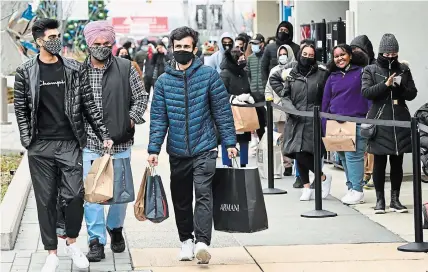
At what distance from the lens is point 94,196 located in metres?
8.21

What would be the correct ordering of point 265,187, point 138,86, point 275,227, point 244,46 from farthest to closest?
point 244,46
point 265,187
point 275,227
point 138,86

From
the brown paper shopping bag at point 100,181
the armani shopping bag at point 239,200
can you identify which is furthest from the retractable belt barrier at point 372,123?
the brown paper shopping bag at point 100,181

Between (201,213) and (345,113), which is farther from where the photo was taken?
(345,113)

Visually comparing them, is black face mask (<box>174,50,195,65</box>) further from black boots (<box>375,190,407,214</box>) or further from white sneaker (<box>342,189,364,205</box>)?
white sneaker (<box>342,189,364,205</box>)

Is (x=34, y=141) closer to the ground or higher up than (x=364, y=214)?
higher up

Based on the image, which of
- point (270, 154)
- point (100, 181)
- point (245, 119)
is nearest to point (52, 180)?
point (100, 181)

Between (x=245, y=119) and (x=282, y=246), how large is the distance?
5112mm

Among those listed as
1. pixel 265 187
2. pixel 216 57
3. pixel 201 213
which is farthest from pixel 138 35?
pixel 201 213

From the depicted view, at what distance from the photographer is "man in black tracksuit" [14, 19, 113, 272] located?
8086 mm

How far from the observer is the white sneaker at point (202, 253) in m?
8.36

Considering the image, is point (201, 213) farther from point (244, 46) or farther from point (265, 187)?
point (244, 46)

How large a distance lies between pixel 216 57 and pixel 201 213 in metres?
9.63

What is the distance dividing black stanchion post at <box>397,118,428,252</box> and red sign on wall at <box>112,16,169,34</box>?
60701 mm

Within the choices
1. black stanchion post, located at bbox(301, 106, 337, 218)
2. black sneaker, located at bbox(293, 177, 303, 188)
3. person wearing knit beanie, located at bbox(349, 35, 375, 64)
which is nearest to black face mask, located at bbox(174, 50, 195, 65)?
black stanchion post, located at bbox(301, 106, 337, 218)
